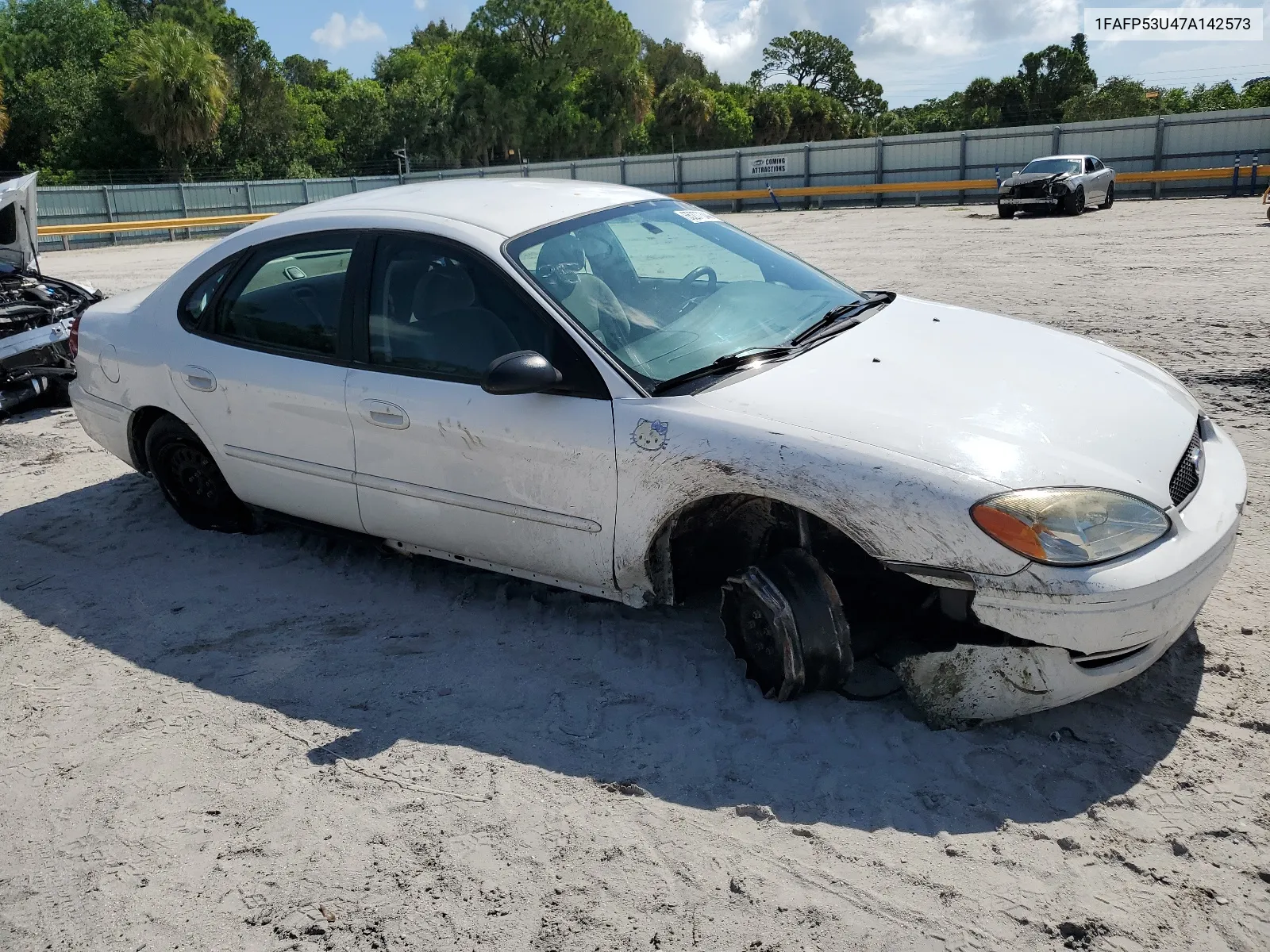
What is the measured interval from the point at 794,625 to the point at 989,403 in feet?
3.12

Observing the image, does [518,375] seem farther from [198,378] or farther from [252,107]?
[252,107]

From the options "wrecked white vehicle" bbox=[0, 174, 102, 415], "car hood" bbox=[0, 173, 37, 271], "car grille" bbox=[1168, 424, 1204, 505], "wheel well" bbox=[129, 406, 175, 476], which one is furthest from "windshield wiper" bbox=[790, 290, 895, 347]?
"car hood" bbox=[0, 173, 37, 271]

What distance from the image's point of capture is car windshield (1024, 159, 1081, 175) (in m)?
22.2

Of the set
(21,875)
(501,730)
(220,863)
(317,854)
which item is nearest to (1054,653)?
(501,730)

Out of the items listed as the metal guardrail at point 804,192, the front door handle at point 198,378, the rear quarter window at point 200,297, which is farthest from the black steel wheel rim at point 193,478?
the metal guardrail at point 804,192

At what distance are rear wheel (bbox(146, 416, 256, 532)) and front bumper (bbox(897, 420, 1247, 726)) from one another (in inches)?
132

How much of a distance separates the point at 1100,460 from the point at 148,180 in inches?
1768

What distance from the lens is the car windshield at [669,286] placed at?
361 cm

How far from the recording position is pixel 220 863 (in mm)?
2801

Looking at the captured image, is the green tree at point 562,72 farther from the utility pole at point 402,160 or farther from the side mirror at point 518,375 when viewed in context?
the side mirror at point 518,375

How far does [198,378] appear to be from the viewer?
14.9 feet

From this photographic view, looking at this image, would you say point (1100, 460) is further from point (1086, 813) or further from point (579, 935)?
point (579, 935)

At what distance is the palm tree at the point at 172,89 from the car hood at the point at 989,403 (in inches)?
1636

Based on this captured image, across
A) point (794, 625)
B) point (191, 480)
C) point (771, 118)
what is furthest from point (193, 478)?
point (771, 118)
